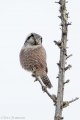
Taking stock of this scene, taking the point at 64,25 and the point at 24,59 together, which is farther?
the point at 24,59

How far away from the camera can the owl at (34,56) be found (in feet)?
17.3

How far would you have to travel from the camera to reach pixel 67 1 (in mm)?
2910

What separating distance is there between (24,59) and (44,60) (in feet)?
1.92

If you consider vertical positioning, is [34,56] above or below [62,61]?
above

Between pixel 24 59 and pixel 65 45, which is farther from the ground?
pixel 24 59

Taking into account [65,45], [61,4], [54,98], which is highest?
[61,4]

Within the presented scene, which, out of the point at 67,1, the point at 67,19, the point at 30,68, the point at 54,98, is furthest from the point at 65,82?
the point at 30,68

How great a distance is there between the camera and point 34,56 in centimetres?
548

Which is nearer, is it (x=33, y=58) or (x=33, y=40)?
(x=33, y=58)

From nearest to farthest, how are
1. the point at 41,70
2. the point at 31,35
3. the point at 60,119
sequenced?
1. the point at 60,119
2. the point at 41,70
3. the point at 31,35

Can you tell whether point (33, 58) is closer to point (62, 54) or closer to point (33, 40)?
point (33, 40)

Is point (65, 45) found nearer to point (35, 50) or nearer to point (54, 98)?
point (54, 98)

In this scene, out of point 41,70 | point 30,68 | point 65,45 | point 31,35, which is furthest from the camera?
point 31,35

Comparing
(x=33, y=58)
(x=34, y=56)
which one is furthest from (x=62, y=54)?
(x=34, y=56)
